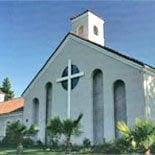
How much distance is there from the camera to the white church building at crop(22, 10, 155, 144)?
27828 mm

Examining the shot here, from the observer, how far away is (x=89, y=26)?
37.8 metres

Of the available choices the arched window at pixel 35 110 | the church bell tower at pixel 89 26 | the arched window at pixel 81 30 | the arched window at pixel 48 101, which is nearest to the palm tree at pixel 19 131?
the arched window at pixel 48 101

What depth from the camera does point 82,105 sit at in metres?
31.6

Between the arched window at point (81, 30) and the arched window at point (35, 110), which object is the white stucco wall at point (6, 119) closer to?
the arched window at point (35, 110)

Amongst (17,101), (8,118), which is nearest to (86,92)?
(8,118)

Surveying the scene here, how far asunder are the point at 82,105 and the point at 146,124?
40.9 feet

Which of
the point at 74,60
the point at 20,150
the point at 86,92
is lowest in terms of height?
the point at 20,150

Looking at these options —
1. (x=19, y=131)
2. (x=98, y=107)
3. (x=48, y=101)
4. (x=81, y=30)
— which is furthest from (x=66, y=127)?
(x=81, y=30)

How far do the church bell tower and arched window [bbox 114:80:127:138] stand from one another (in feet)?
31.0

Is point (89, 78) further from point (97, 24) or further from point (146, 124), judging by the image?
point (146, 124)

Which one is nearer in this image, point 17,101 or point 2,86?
point 17,101

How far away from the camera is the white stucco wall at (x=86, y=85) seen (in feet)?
91.2

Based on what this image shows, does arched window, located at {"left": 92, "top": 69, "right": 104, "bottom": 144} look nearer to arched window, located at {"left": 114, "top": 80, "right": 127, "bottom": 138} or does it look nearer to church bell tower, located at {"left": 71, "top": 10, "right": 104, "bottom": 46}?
arched window, located at {"left": 114, "top": 80, "right": 127, "bottom": 138}

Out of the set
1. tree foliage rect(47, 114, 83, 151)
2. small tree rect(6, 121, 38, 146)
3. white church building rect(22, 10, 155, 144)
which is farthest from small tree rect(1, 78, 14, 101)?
tree foliage rect(47, 114, 83, 151)
